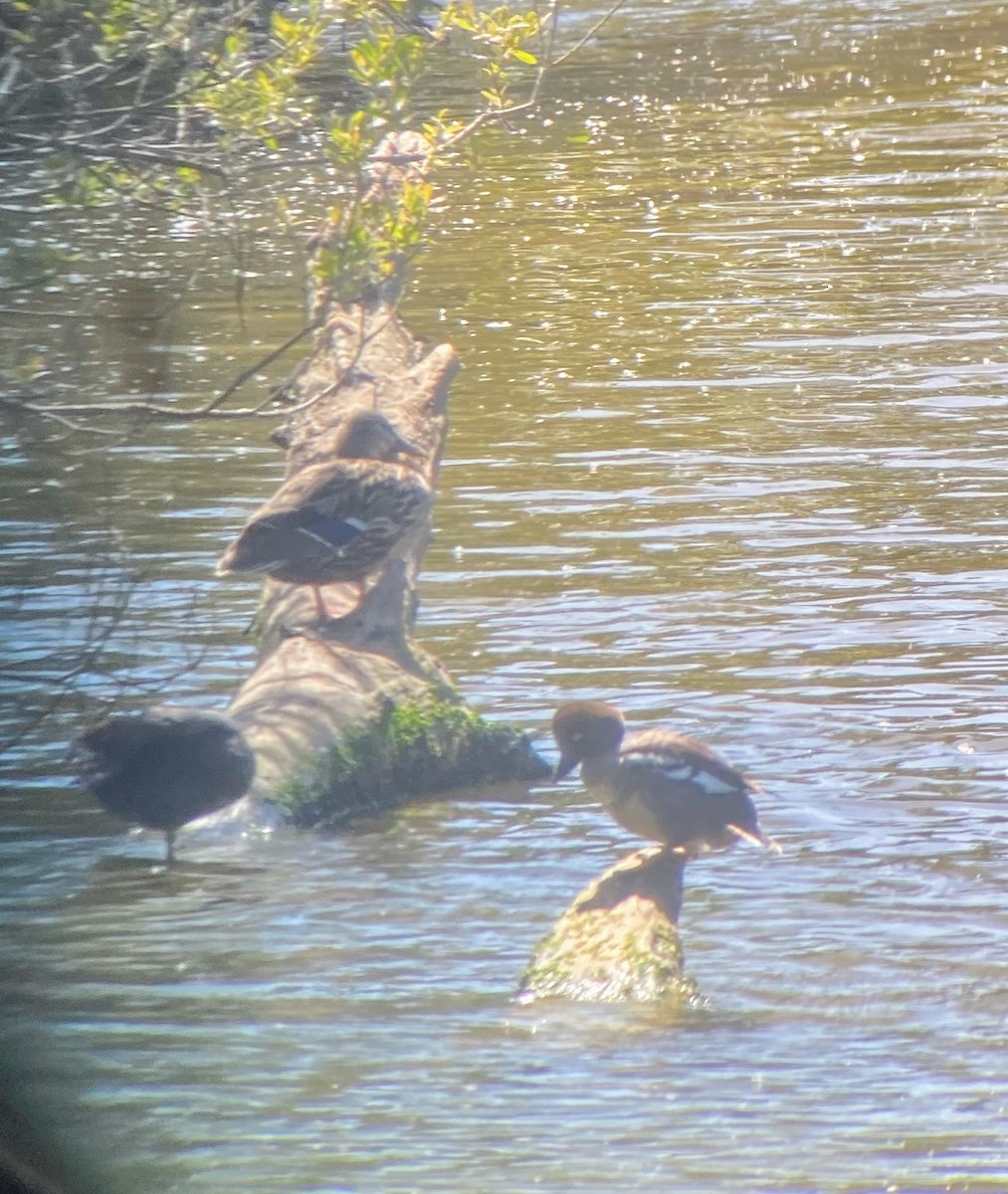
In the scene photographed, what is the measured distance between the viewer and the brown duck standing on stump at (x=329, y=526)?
778 centimetres

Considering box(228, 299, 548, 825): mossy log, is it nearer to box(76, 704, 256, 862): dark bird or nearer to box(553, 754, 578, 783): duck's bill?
box(76, 704, 256, 862): dark bird

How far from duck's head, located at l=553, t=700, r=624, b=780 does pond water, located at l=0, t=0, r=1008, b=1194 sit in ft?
1.47

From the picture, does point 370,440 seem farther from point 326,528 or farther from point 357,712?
point 357,712

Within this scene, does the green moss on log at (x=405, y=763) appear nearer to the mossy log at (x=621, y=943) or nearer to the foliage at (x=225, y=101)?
the mossy log at (x=621, y=943)

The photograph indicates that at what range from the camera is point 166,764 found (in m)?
6.71

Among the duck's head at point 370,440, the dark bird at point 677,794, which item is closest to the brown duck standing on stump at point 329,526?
the duck's head at point 370,440

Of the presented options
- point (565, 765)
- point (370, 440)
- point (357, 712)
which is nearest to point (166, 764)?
point (357, 712)

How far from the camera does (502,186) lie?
62.8ft

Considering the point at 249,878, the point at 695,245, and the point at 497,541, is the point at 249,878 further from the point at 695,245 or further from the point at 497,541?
the point at 695,245

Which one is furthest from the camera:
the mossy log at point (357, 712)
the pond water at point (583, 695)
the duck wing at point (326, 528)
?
the duck wing at point (326, 528)

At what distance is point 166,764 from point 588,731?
4.46 ft

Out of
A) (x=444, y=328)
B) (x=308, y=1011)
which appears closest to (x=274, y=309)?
(x=444, y=328)

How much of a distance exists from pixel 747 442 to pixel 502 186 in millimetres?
8145

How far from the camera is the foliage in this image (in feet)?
21.0
